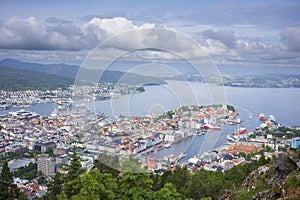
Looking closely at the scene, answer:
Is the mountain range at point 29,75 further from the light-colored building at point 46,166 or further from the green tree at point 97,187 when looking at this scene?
the green tree at point 97,187

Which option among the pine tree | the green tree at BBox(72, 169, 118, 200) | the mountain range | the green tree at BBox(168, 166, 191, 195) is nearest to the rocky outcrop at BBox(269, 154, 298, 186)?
the green tree at BBox(72, 169, 118, 200)

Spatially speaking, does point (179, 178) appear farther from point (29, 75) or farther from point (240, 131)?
point (29, 75)

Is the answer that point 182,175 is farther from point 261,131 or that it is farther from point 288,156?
point 261,131

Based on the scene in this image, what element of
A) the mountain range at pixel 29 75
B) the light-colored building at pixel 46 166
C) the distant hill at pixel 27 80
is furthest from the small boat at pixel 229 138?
the distant hill at pixel 27 80

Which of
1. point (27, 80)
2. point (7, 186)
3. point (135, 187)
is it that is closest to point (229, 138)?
point (7, 186)

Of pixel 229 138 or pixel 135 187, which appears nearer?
pixel 135 187

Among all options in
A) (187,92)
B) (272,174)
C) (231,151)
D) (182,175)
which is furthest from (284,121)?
(187,92)
